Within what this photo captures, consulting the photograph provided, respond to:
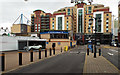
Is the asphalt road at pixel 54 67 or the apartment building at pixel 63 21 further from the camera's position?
the apartment building at pixel 63 21

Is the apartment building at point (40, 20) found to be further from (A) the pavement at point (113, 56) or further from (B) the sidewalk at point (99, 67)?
(B) the sidewalk at point (99, 67)

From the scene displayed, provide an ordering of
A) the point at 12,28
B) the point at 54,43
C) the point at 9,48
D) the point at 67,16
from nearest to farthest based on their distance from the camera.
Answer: the point at 9,48
the point at 54,43
the point at 67,16
the point at 12,28

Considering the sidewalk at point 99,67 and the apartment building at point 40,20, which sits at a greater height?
the apartment building at point 40,20

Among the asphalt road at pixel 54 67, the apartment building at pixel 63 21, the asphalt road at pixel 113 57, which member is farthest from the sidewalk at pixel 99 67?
the apartment building at pixel 63 21

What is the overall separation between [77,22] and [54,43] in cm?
5053

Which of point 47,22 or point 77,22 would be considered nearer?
point 77,22

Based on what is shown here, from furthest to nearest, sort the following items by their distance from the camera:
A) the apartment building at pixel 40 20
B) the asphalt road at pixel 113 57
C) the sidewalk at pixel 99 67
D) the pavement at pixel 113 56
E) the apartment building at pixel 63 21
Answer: the apartment building at pixel 40 20, the apartment building at pixel 63 21, the pavement at pixel 113 56, the asphalt road at pixel 113 57, the sidewalk at pixel 99 67

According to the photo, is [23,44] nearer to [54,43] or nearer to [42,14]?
[54,43]

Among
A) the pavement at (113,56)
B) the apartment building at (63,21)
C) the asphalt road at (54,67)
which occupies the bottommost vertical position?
the pavement at (113,56)

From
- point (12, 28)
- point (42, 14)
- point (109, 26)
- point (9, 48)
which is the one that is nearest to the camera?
point (9, 48)

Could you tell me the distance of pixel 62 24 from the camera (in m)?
74.2

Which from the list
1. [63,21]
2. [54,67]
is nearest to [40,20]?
[63,21]

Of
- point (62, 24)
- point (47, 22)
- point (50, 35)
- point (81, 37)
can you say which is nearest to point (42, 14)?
point (47, 22)

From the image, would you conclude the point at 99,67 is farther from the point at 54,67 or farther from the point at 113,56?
the point at 113,56
